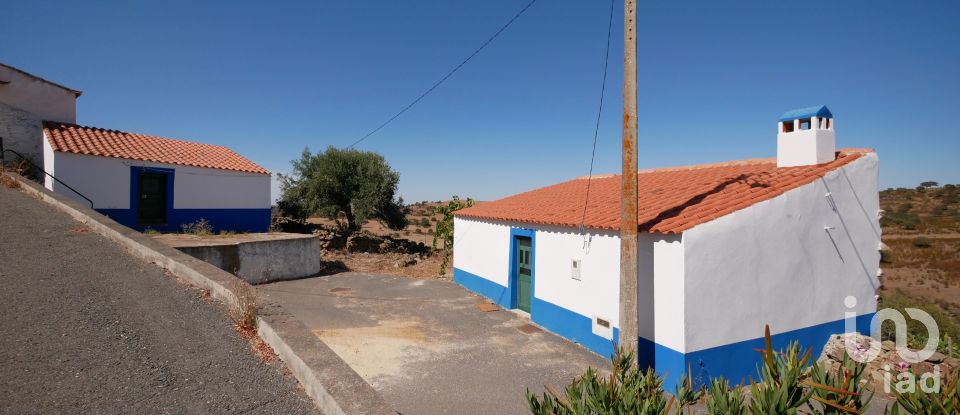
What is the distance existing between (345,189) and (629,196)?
1750 centimetres

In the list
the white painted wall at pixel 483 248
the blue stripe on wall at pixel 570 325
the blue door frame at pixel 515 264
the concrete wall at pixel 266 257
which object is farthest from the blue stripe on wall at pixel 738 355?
the concrete wall at pixel 266 257

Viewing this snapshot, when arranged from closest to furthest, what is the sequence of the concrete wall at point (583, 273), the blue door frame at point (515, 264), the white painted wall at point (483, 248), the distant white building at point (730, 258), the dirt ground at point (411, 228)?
1. the distant white building at point (730, 258)
2. the concrete wall at point (583, 273)
3. the blue door frame at point (515, 264)
4. the white painted wall at point (483, 248)
5. the dirt ground at point (411, 228)

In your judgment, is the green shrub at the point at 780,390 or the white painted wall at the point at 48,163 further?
the white painted wall at the point at 48,163

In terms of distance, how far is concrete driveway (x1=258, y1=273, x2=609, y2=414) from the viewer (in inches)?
239

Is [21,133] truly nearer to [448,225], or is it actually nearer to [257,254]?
[257,254]

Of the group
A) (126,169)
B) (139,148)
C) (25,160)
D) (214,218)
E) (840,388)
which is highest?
(139,148)

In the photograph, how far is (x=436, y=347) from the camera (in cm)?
796

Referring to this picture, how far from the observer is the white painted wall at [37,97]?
45.7 feet

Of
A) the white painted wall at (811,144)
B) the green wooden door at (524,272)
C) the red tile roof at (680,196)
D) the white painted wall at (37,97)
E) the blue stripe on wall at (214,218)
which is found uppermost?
the white painted wall at (37,97)

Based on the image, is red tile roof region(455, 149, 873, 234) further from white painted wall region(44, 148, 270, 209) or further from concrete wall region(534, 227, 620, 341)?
white painted wall region(44, 148, 270, 209)

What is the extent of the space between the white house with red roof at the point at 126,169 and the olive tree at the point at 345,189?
3531mm

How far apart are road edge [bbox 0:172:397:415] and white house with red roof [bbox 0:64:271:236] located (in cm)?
801

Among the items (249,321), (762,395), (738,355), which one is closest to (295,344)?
(249,321)

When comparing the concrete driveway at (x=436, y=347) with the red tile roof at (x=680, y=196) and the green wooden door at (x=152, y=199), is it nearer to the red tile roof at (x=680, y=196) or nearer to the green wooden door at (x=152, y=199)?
the red tile roof at (x=680, y=196)
